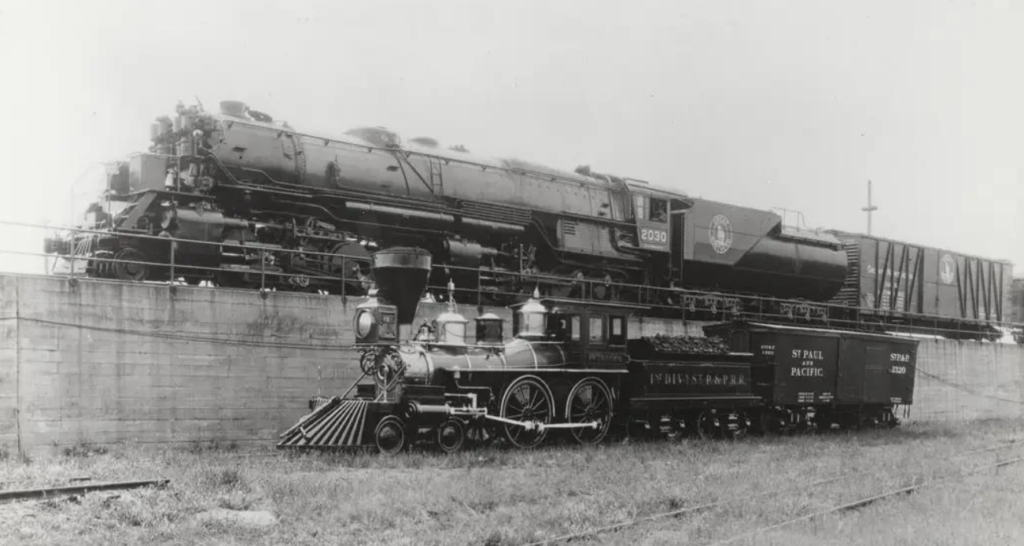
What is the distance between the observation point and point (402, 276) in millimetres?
12992

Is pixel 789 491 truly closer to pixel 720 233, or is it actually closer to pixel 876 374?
pixel 876 374

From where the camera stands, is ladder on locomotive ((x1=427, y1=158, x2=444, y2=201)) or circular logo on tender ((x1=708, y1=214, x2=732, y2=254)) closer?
ladder on locomotive ((x1=427, y1=158, x2=444, y2=201))

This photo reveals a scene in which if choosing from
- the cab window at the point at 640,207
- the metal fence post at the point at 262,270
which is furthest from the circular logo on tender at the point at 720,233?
the metal fence post at the point at 262,270

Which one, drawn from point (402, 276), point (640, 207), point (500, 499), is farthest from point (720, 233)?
point (500, 499)

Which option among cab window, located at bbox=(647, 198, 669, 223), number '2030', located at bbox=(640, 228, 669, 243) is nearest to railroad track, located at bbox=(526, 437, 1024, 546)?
number '2030', located at bbox=(640, 228, 669, 243)

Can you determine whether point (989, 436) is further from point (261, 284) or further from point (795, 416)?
point (261, 284)

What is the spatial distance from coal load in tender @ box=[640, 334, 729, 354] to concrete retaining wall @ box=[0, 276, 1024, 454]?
201 inches

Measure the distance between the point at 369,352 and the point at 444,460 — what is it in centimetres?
209

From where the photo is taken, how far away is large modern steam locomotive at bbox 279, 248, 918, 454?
1252 cm

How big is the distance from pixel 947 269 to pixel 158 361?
24.8m

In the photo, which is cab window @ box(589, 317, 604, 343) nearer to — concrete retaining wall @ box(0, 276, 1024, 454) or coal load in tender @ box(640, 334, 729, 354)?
coal load in tender @ box(640, 334, 729, 354)

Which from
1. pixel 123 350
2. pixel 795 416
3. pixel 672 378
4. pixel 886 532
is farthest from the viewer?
pixel 795 416

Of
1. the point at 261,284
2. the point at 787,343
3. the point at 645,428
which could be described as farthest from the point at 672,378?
the point at 261,284

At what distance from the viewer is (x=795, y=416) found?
1919 cm
